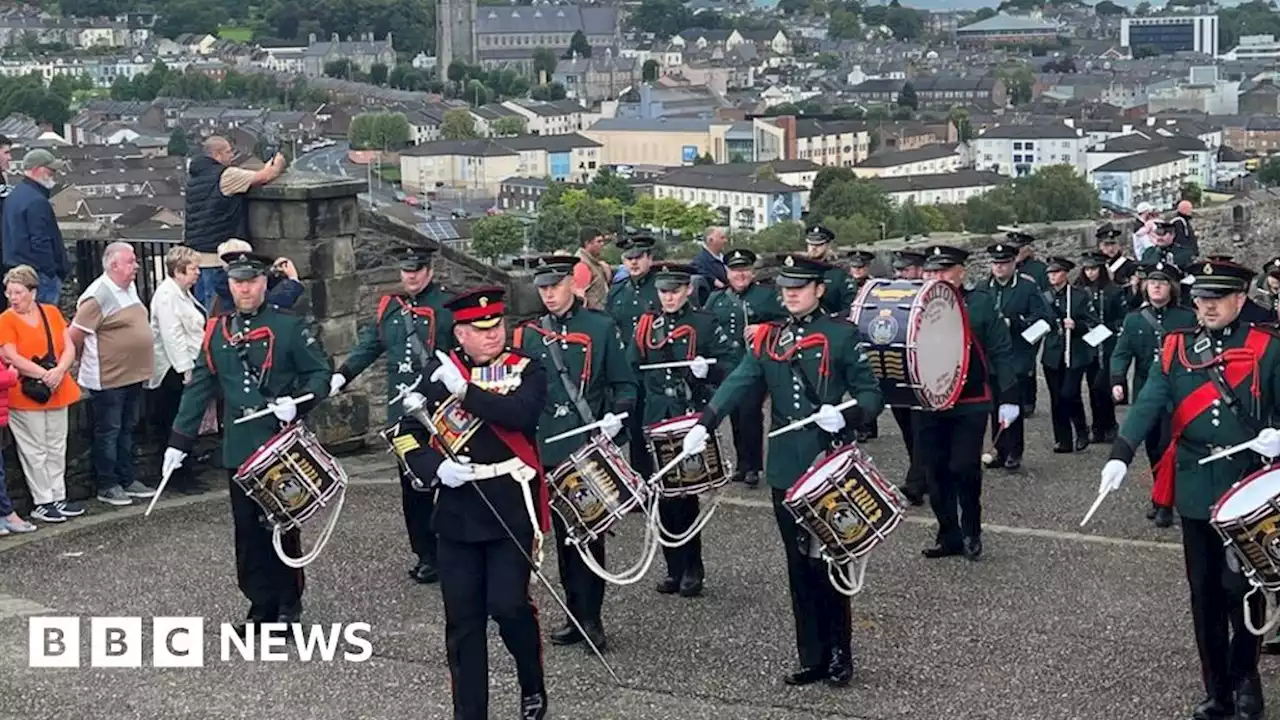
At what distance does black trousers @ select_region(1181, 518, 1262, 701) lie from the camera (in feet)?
27.9

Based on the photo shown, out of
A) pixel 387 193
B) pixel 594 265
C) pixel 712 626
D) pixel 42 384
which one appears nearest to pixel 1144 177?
pixel 387 193

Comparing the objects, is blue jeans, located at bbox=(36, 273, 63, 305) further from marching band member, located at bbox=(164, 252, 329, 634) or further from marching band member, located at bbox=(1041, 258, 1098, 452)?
marching band member, located at bbox=(1041, 258, 1098, 452)

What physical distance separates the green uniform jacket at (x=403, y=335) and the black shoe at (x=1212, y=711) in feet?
14.5

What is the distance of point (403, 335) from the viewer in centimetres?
1116

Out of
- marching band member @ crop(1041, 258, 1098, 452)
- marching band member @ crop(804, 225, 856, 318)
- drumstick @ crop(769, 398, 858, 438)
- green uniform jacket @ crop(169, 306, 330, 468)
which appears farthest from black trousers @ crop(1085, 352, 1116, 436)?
green uniform jacket @ crop(169, 306, 330, 468)

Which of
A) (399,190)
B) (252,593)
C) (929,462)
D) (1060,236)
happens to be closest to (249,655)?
(252,593)

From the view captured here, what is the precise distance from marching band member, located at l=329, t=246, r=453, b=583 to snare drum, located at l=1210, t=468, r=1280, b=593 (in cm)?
436

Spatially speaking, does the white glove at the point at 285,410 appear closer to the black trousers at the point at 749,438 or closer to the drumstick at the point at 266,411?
the drumstick at the point at 266,411

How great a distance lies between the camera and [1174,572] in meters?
11.0

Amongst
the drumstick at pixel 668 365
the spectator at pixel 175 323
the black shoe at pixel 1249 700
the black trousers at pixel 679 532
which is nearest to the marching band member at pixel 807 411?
the black trousers at pixel 679 532

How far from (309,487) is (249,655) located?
82 centimetres

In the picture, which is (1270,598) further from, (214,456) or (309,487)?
(214,456)

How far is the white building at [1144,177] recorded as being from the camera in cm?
15750

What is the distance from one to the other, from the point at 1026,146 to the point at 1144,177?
2937 cm
